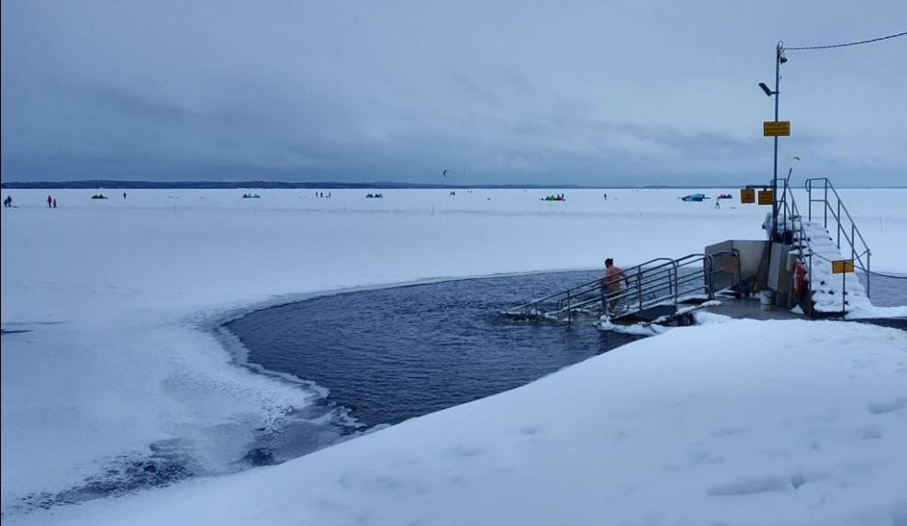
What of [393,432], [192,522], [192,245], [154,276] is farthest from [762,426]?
[192,245]

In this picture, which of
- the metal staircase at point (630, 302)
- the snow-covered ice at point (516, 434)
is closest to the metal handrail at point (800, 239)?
Answer: the metal staircase at point (630, 302)

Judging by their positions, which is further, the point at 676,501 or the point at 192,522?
the point at 192,522

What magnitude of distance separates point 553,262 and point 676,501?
71.5ft

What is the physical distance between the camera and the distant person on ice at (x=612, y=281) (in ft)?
51.4

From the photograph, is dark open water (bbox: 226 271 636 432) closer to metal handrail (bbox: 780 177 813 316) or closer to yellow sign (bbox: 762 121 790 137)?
metal handrail (bbox: 780 177 813 316)

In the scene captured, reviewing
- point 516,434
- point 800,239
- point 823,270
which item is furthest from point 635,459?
point 800,239

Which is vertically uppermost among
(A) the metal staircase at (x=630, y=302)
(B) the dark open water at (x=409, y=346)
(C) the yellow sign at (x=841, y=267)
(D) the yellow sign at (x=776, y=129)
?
(D) the yellow sign at (x=776, y=129)

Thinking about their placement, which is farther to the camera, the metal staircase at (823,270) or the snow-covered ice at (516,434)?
the metal staircase at (823,270)

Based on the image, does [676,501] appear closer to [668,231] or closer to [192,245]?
[192,245]

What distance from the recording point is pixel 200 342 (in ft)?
44.3

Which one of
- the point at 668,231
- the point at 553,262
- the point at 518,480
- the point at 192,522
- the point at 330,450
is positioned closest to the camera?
the point at 518,480

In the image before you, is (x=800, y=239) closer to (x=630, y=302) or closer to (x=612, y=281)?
(x=612, y=281)

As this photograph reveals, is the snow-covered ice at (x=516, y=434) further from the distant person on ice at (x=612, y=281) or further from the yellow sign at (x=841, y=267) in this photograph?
the distant person on ice at (x=612, y=281)

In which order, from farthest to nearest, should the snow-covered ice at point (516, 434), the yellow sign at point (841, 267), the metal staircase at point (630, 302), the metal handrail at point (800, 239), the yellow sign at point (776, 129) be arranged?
1. the yellow sign at point (776, 129)
2. the metal staircase at point (630, 302)
3. the metal handrail at point (800, 239)
4. the yellow sign at point (841, 267)
5. the snow-covered ice at point (516, 434)
